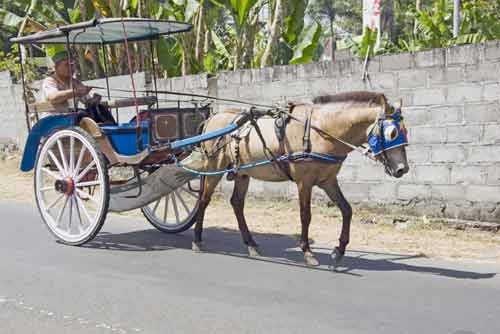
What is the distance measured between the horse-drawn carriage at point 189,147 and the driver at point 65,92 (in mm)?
155

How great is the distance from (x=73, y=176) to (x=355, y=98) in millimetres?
3533

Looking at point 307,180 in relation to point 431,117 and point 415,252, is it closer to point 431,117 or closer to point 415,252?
point 415,252

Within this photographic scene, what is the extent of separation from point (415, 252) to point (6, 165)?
38.2 ft

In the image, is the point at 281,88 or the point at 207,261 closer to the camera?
the point at 207,261

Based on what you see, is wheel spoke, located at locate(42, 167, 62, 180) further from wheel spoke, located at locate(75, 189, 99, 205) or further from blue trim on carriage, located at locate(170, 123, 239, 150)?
blue trim on carriage, located at locate(170, 123, 239, 150)

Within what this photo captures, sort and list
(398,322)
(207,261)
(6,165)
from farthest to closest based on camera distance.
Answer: (6,165) → (207,261) → (398,322)

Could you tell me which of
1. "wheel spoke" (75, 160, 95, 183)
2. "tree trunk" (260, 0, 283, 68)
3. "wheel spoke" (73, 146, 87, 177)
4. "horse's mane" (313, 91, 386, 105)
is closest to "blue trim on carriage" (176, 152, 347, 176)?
"horse's mane" (313, 91, 386, 105)

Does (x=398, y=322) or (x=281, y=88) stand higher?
(x=281, y=88)

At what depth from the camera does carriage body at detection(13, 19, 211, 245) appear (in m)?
7.31

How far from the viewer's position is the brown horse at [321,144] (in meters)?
5.87

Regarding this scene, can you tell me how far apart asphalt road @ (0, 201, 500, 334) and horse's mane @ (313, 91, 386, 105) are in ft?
5.30

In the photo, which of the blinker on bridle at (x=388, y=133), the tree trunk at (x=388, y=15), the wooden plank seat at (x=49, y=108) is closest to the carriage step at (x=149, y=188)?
the wooden plank seat at (x=49, y=108)

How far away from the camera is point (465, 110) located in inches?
310

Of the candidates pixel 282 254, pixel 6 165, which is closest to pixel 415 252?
pixel 282 254
